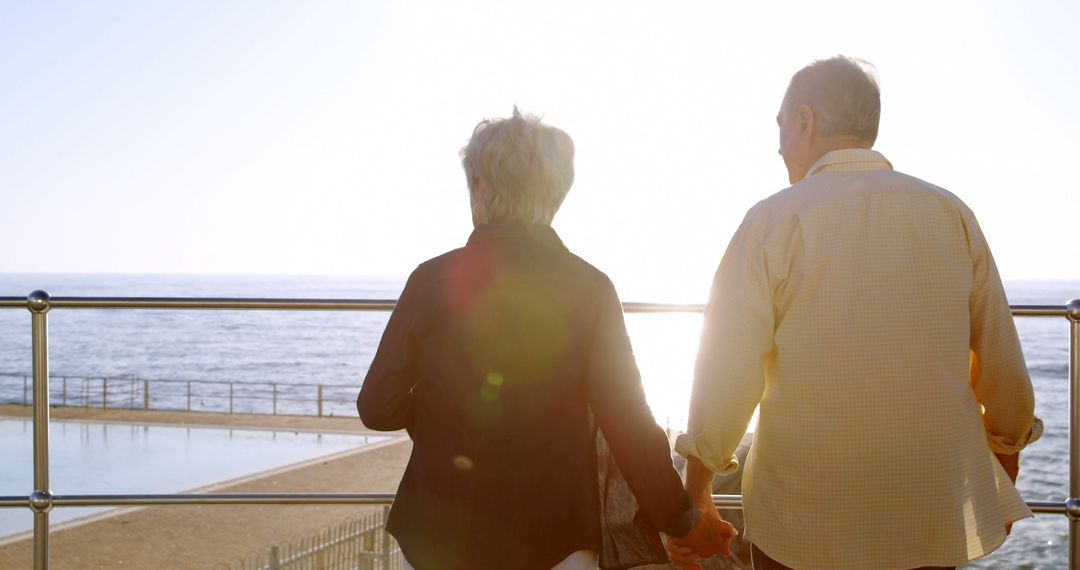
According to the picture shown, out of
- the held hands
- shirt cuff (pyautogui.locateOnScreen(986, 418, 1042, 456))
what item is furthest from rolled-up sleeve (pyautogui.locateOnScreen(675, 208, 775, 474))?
shirt cuff (pyautogui.locateOnScreen(986, 418, 1042, 456))

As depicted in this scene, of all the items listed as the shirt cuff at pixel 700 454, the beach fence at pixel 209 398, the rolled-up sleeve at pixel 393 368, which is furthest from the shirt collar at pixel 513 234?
the beach fence at pixel 209 398

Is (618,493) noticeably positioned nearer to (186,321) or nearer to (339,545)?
(339,545)

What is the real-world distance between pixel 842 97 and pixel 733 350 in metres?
0.53

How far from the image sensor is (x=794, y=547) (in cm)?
162

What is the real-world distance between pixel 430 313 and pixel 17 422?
27.5 m

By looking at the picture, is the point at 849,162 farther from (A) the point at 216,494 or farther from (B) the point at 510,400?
(A) the point at 216,494

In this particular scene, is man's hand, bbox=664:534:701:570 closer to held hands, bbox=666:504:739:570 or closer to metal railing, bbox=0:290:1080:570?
held hands, bbox=666:504:739:570

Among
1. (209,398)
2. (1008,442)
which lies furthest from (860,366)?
(209,398)

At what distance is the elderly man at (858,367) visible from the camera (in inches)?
61.4

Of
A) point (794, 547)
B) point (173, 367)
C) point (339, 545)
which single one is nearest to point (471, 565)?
point (794, 547)

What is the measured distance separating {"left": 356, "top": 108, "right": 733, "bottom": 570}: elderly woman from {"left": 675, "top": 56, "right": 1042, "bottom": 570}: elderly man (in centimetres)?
18

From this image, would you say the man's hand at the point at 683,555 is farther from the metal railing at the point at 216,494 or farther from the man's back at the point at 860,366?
the metal railing at the point at 216,494

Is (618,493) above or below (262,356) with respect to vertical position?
above

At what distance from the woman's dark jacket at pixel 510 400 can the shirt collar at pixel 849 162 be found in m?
0.46
